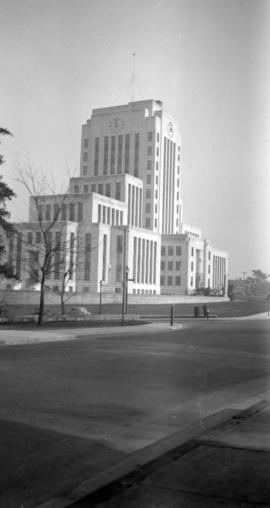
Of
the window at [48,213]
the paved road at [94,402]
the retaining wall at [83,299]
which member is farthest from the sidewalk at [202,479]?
the window at [48,213]

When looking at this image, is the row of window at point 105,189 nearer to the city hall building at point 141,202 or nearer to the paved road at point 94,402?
the city hall building at point 141,202

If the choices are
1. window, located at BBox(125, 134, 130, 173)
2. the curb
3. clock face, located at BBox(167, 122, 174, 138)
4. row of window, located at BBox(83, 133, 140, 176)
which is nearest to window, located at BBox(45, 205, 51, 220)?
window, located at BBox(125, 134, 130, 173)

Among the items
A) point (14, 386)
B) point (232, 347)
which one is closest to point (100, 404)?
point (14, 386)

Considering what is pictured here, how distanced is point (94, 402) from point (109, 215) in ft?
329

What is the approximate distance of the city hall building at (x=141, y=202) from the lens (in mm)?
102812

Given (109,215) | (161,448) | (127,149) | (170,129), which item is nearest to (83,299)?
(109,215)

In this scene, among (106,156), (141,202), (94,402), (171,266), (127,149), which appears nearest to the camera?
(94,402)

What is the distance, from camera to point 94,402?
27.4 feet

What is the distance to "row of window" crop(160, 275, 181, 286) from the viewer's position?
4695 inches

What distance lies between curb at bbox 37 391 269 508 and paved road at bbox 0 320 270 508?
0.19 m

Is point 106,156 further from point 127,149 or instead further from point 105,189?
point 105,189

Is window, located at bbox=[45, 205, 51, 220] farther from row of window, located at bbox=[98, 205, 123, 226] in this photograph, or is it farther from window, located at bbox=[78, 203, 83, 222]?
row of window, located at bbox=[98, 205, 123, 226]

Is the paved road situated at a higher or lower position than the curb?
lower

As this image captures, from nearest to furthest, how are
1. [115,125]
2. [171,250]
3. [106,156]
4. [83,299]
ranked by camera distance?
[83,299]
[171,250]
[115,125]
[106,156]
